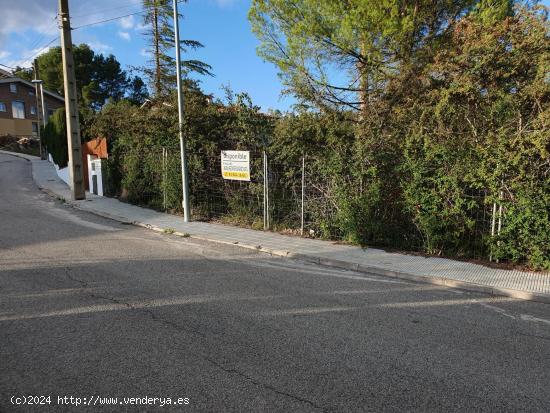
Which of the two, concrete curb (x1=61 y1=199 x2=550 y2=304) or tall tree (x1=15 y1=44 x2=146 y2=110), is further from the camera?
tall tree (x1=15 y1=44 x2=146 y2=110)

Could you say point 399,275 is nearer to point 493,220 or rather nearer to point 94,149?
point 493,220

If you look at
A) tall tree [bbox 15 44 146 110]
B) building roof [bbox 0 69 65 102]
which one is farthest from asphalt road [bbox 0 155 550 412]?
building roof [bbox 0 69 65 102]

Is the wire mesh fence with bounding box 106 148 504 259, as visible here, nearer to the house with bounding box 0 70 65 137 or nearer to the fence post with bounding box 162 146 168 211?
the fence post with bounding box 162 146 168 211

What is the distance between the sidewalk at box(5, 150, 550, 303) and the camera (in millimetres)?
5926

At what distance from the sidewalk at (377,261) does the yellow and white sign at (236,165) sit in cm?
129

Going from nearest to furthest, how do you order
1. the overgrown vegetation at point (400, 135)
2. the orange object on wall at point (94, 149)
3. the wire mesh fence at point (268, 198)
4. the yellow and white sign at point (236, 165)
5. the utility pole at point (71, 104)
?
the overgrown vegetation at point (400, 135)
the wire mesh fence at point (268, 198)
the yellow and white sign at point (236, 165)
the utility pole at point (71, 104)
the orange object on wall at point (94, 149)

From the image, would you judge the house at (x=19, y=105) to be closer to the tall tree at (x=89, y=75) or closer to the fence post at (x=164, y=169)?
the tall tree at (x=89, y=75)

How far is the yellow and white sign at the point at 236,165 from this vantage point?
1054 cm

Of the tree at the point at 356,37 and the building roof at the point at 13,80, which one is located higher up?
the building roof at the point at 13,80

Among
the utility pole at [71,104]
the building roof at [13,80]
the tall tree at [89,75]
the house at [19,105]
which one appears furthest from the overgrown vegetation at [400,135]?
the house at [19,105]

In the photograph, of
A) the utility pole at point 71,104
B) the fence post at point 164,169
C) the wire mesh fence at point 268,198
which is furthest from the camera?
the utility pole at point 71,104

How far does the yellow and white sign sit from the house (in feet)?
158

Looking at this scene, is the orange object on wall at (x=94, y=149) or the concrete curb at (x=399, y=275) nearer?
the concrete curb at (x=399, y=275)

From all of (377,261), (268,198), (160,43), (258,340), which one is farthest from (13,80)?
(258,340)
